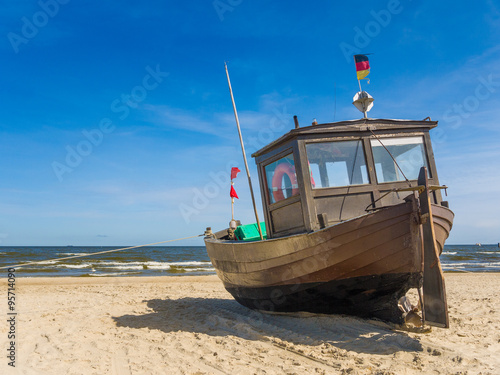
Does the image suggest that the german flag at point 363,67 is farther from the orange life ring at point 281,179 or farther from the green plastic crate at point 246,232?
the green plastic crate at point 246,232

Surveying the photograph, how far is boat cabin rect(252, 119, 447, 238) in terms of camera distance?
5590mm

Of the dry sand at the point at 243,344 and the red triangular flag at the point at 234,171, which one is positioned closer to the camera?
the dry sand at the point at 243,344

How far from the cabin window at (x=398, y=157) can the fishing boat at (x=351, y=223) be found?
0.02 meters

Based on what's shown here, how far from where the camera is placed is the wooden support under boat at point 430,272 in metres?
4.59

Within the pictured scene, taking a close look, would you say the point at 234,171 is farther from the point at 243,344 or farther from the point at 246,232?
the point at 243,344

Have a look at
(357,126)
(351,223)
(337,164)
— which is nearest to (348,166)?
(337,164)

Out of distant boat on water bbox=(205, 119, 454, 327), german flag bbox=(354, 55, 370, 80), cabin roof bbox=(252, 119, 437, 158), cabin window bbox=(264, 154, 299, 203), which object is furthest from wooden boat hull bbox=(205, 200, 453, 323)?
german flag bbox=(354, 55, 370, 80)

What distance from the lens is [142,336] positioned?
19.0ft

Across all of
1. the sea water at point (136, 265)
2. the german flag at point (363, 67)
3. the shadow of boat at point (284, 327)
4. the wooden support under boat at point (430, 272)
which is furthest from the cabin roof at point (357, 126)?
the sea water at point (136, 265)

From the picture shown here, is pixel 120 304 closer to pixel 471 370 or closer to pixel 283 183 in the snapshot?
pixel 283 183

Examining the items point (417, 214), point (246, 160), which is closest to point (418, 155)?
point (417, 214)

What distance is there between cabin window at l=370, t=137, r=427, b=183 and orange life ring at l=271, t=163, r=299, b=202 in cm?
124

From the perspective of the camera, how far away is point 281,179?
624cm

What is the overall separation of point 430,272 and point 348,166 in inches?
73.3
